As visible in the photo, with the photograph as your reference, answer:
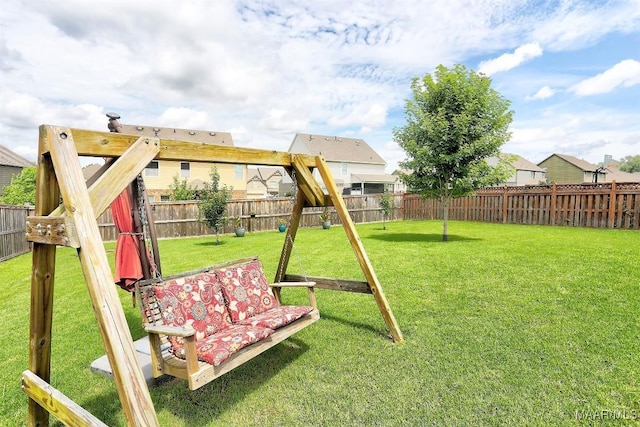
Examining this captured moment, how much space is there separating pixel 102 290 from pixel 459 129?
10.9 meters

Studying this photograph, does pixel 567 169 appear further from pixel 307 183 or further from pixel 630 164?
pixel 630 164

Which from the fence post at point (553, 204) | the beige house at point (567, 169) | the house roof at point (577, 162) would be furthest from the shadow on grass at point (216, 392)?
the house roof at point (577, 162)

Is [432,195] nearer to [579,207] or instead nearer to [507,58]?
[507,58]

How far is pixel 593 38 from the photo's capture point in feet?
28.0

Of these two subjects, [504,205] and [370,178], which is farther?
[370,178]

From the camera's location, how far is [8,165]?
79.3ft

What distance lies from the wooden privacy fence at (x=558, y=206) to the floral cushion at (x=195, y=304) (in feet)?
51.2

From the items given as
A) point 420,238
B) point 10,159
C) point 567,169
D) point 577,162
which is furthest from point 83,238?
point 577,162

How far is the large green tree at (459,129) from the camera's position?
10.5 meters

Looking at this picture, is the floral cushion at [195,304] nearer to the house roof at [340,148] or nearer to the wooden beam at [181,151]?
the wooden beam at [181,151]

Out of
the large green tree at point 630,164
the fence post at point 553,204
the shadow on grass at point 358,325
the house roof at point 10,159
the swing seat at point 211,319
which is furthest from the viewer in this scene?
the large green tree at point 630,164

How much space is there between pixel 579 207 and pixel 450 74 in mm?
8458

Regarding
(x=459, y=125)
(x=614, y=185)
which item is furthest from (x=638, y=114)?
(x=459, y=125)

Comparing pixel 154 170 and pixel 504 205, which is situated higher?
pixel 154 170
